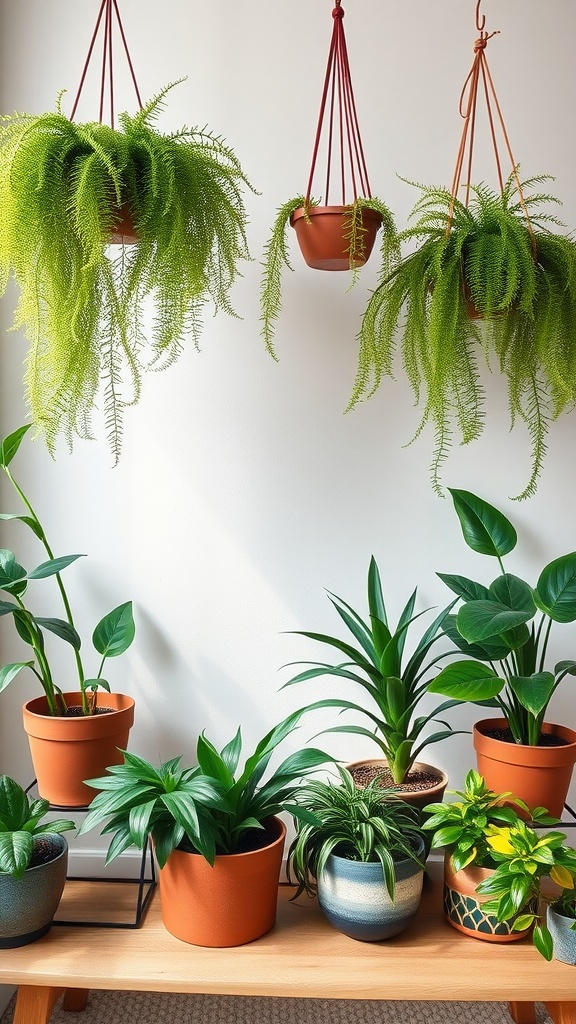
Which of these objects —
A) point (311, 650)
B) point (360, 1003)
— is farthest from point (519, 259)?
point (360, 1003)

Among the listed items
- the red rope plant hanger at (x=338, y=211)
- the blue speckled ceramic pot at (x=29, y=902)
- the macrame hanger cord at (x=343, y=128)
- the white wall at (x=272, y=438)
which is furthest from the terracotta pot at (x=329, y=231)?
the blue speckled ceramic pot at (x=29, y=902)

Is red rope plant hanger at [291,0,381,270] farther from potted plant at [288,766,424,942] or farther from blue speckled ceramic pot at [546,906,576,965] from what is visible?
blue speckled ceramic pot at [546,906,576,965]

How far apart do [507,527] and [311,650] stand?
58 cm

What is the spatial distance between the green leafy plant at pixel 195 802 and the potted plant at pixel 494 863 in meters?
0.30

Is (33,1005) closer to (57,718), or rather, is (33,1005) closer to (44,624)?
(57,718)

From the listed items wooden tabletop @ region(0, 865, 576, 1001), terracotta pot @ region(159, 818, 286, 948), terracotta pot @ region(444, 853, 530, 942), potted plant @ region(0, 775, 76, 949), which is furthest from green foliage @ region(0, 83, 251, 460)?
terracotta pot @ region(444, 853, 530, 942)

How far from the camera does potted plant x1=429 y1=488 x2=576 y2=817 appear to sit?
158 centimetres

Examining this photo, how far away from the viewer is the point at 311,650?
2.05 metres

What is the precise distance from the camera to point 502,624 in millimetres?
1528

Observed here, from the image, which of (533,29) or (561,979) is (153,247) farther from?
(561,979)

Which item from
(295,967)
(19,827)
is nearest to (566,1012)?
(295,967)

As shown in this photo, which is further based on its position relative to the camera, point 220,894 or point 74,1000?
point 74,1000

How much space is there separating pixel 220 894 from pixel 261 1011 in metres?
0.63

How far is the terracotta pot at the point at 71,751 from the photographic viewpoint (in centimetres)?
173
